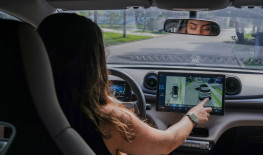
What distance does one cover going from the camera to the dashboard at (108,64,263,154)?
4.19 meters

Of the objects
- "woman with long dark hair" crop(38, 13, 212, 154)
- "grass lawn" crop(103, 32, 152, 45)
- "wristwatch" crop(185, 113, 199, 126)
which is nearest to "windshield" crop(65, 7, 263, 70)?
"grass lawn" crop(103, 32, 152, 45)

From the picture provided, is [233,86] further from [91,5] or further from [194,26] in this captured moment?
[91,5]

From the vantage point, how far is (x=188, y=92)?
404 centimetres

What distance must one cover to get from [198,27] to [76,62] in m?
2.01

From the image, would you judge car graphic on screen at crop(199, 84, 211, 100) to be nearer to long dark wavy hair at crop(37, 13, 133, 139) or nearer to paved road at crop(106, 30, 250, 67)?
paved road at crop(106, 30, 250, 67)

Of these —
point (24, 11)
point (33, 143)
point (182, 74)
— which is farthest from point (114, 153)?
point (182, 74)

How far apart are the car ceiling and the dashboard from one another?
3.35 feet

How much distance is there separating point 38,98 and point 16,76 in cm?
13

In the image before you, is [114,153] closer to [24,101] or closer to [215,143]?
[24,101]

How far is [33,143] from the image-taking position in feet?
5.16

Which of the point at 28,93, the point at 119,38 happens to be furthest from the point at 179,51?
the point at 28,93

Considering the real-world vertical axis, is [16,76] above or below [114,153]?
above

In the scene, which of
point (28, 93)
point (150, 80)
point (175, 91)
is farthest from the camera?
point (150, 80)

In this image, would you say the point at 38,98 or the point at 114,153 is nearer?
the point at 38,98
